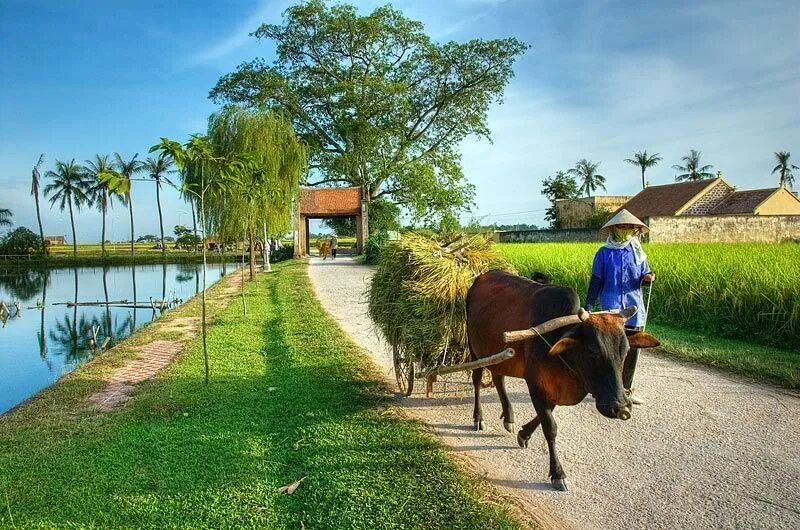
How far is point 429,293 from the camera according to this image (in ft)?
16.0

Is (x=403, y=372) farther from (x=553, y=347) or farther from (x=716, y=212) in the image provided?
(x=716, y=212)

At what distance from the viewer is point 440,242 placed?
5.57m

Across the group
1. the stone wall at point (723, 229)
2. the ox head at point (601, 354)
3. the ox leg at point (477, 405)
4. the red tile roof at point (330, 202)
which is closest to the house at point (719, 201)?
the stone wall at point (723, 229)

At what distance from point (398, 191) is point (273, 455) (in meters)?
31.1

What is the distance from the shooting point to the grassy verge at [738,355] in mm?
5965

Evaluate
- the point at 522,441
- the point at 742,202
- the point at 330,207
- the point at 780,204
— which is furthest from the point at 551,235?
the point at 522,441

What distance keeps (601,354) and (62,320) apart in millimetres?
18948

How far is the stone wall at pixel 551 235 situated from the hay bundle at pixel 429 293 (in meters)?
16.0

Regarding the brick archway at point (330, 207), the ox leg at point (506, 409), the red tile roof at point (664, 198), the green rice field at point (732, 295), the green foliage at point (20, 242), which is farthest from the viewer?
the green foliage at point (20, 242)

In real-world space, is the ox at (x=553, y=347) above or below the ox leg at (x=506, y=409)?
above

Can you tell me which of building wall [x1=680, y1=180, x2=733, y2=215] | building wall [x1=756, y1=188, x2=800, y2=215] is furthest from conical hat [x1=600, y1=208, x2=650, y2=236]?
building wall [x1=756, y1=188, x2=800, y2=215]

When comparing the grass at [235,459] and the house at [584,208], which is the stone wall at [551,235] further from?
the grass at [235,459]

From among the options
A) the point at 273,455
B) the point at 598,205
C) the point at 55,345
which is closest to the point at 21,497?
the point at 273,455

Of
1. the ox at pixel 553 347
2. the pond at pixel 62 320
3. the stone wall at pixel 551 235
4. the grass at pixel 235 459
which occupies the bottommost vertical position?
the pond at pixel 62 320
